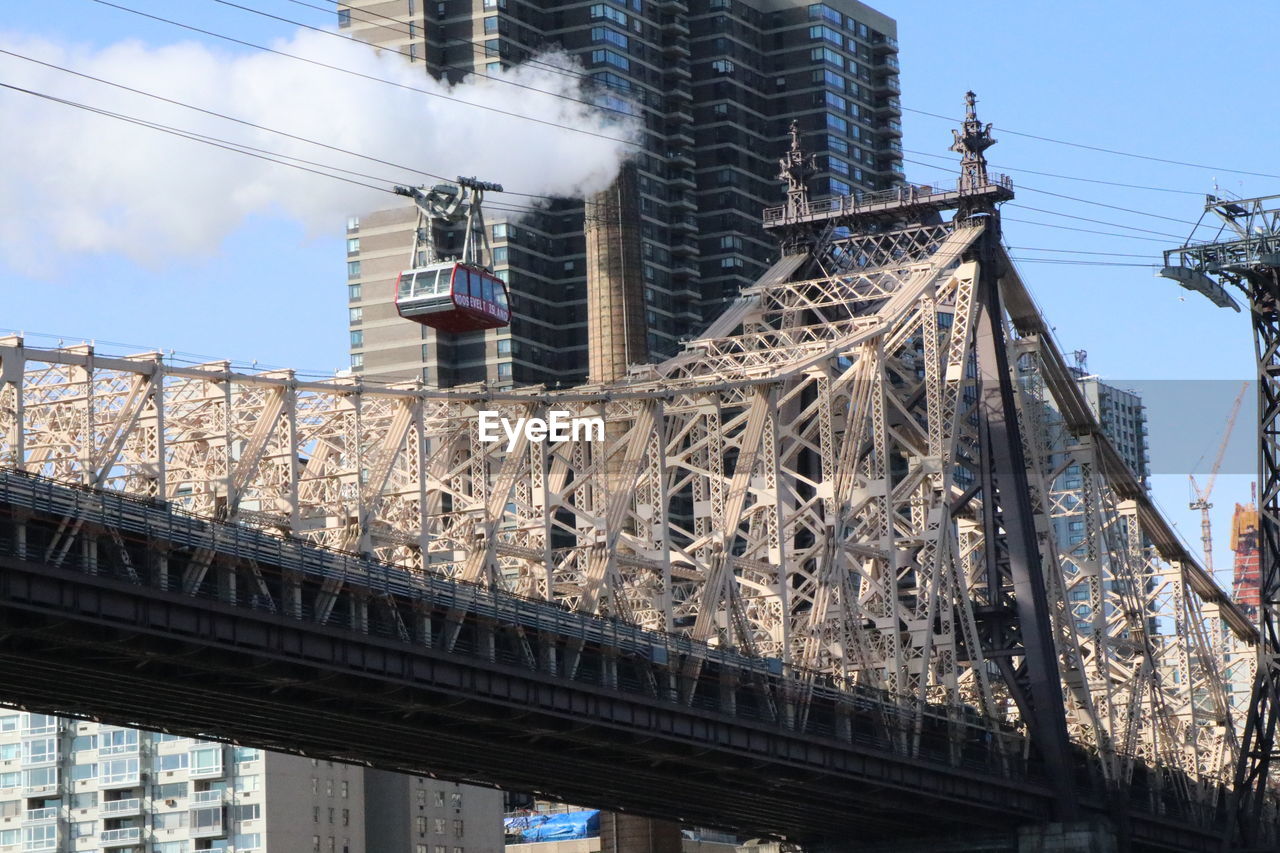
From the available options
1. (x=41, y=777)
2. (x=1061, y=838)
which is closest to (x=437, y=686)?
(x=1061, y=838)

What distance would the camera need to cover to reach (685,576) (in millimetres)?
112062

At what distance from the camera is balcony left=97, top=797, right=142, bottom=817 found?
15850cm

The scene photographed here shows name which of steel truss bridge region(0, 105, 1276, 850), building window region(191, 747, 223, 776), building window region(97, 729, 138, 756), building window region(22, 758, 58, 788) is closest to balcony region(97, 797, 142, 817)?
building window region(97, 729, 138, 756)

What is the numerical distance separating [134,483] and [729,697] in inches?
1000

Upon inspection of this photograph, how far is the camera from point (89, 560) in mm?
76125

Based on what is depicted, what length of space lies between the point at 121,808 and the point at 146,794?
5.94 ft

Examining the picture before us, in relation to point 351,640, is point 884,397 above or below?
above

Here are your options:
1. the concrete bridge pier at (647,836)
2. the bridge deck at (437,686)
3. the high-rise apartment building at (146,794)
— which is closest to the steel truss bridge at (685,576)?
the bridge deck at (437,686)

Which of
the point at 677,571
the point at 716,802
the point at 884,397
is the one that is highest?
the point at 884,397

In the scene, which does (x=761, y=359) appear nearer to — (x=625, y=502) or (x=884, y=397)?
(x=884, y=397)

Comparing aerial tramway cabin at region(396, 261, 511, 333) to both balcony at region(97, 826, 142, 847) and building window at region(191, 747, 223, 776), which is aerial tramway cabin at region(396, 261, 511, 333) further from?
balcony at region(97, 826, 142, 847)

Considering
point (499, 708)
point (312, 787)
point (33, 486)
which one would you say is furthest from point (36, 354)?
point (312, 787)

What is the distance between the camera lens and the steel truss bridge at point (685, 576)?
8225cm

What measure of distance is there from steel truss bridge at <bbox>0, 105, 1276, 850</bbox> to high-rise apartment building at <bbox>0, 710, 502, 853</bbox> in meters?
32.7
